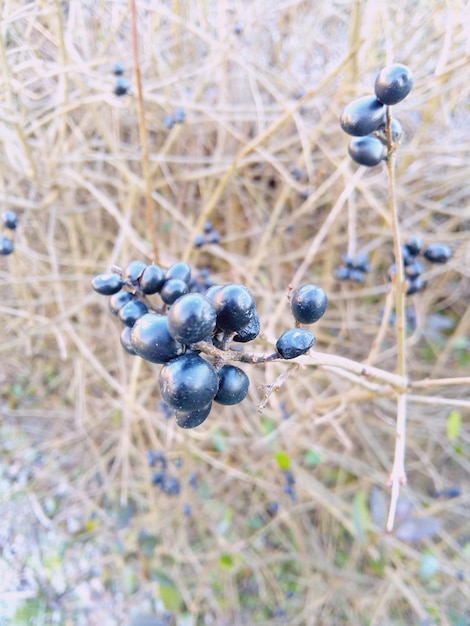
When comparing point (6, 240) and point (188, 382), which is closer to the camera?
point (188, 382)

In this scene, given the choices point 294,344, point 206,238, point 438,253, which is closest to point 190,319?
point 294,344

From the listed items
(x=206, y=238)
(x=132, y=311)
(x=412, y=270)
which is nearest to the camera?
(x=132, y=311)

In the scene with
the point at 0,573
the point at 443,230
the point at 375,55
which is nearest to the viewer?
the point at 0,573

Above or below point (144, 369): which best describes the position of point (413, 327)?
above

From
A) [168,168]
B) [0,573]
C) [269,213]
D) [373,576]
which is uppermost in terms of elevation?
[168,168]

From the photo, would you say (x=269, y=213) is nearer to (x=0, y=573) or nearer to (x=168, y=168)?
(x=168, y=168)

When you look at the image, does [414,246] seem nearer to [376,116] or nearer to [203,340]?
[376,116]

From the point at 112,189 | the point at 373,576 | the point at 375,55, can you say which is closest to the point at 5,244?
the point at 112,189
